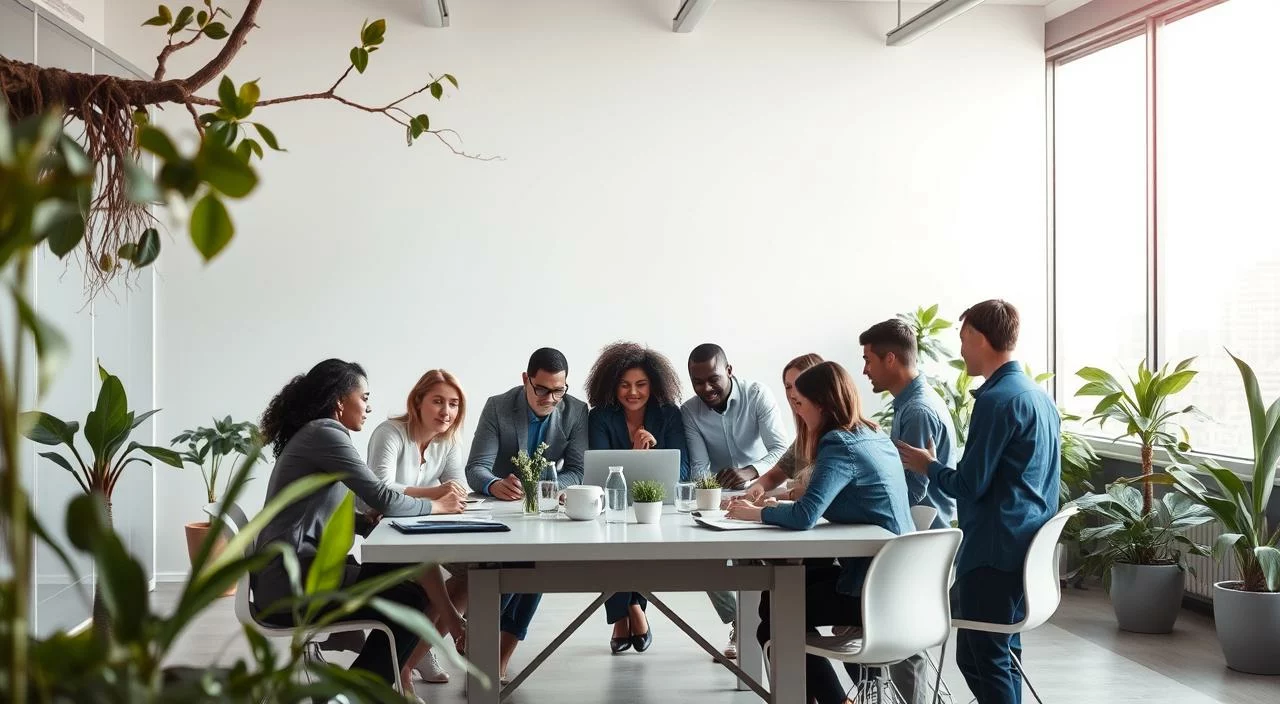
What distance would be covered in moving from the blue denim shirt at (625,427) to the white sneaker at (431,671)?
1.09m

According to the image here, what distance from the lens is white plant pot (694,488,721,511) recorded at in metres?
3.93

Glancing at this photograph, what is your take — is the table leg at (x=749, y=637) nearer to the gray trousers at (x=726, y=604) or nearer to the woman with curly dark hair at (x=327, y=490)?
the gray trousers at (x=726, y=604)

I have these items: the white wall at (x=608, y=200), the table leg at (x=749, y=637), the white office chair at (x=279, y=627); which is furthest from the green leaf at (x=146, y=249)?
the white wall at (x=608, y=200)

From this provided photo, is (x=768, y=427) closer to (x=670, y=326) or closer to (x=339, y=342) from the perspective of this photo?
(x=670, y=326)

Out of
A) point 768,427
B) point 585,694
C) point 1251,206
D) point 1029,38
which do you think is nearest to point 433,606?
point 585,694

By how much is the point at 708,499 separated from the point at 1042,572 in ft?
3.58

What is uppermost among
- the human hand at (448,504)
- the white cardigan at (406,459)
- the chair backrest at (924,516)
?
the white cardigan at (406,459)

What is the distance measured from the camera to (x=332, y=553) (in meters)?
1.25

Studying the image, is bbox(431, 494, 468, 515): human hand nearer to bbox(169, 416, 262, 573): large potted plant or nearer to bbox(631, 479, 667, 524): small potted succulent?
bbox(631, 479, 667, 524): small potted succulent

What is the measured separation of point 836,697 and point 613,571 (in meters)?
0.92

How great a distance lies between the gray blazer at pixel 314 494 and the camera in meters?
3.65

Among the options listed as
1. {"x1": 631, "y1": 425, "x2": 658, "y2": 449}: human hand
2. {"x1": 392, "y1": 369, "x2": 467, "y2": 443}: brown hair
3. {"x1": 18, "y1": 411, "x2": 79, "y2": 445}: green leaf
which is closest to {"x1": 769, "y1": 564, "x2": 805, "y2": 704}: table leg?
Answer: {"x1": 631, "y1": 425, "x2": 658, "y2": 449}: human hand

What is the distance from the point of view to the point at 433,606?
4.11 meters

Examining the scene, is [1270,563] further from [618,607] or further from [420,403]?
[420,403]
